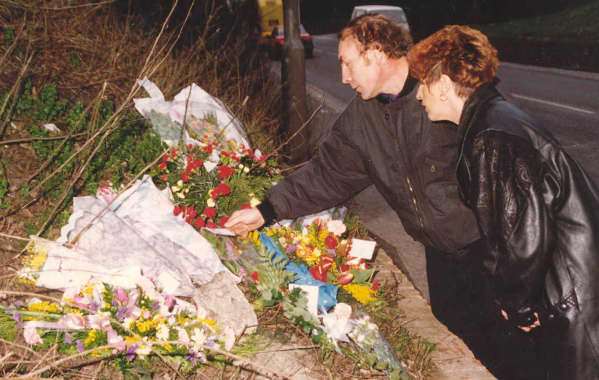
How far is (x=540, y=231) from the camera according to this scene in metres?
1.90

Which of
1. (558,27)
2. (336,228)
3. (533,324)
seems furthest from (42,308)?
(558,27)

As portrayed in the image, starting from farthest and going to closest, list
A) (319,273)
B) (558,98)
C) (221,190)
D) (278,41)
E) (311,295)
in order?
1. (278,41)
2. (558,98)
3. (221,190)
4. (319,273)
5. (311,295)

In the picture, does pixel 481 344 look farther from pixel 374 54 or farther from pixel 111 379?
pixel 111 379

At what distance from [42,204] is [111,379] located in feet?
5.30

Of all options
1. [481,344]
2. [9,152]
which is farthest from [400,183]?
[9,152]

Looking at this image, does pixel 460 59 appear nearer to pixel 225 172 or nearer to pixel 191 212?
pixel 191 212

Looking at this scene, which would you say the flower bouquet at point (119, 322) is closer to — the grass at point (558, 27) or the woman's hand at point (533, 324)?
the woman's hand at point (533, 324)

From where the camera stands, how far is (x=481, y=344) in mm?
2734

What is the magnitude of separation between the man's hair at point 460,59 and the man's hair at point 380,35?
1.20 ft

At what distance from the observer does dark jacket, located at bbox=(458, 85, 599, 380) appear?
192 cm

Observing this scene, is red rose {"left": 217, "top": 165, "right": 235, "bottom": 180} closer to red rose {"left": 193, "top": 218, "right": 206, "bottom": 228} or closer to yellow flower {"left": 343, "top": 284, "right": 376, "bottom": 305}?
red rose {"left": 193, "top": 218, "right": 206, "bottom": 228}

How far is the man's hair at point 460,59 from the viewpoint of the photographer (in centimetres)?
221

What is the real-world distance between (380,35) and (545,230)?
1165 mm

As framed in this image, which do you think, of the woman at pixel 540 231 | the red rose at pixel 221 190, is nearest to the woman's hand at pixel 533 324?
the woman at pixel 540 231
